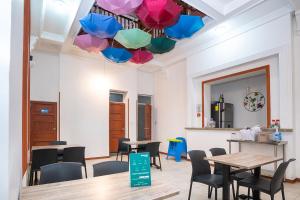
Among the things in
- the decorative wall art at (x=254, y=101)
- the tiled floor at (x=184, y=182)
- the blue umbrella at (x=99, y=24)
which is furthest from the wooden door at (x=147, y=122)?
the blue umbrella at (x=99, y=24)

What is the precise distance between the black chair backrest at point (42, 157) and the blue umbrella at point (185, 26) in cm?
334

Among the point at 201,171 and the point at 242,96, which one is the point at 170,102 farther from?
the point at 201,171

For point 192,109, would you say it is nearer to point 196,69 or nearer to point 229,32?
point 196,69

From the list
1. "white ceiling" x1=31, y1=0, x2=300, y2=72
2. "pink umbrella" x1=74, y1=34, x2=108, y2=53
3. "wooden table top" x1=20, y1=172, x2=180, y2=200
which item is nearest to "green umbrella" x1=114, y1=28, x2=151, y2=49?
"pink umbrella" x1=74, y1=34, x2=108, y2=53

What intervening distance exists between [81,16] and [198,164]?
3.90m

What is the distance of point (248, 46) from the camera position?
509cm

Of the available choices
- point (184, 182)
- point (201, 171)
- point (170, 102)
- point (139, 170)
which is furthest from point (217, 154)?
point (170, 102)

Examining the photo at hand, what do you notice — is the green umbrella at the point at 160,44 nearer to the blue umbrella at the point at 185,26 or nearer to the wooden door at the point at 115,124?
the blue umbrella at the point at 185,26

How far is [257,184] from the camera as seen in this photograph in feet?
8.97

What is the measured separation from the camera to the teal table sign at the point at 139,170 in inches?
71.0

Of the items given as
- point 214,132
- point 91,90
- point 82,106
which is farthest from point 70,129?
point 214,132

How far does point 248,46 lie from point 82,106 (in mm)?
5447

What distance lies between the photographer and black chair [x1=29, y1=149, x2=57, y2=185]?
3.73m

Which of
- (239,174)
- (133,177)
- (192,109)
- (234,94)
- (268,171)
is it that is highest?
(234,94)
